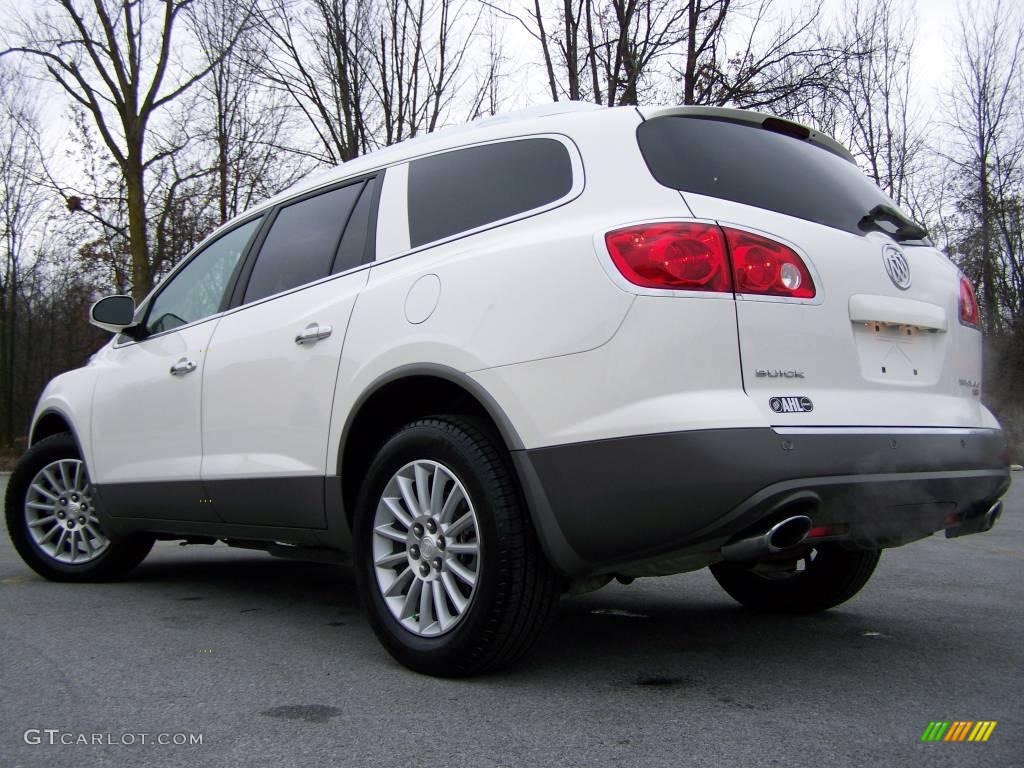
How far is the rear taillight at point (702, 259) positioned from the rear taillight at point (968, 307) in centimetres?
98

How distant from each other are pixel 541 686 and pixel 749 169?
1746mm

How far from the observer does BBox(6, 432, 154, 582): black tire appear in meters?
5.11

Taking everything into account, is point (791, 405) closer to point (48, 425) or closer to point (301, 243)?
point (301, 243)

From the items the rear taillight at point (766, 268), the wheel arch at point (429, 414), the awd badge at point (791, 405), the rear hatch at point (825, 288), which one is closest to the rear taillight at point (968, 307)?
the rear hatch at point (825, 288)

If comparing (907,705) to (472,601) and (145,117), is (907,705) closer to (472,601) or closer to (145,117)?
(472,601)

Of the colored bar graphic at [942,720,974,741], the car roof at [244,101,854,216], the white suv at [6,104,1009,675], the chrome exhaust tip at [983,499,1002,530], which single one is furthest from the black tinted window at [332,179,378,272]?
the colored bar graphic at [942,720,974,741]

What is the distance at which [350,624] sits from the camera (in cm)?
402

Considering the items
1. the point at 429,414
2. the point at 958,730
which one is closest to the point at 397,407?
the point at 429,414

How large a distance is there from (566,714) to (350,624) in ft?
5.17

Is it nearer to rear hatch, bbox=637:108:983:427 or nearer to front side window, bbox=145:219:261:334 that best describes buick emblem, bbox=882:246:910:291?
rear hatch, bbox=637:108:983:427

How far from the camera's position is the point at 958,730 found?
2.52 m

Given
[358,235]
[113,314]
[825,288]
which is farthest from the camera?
[113,314]

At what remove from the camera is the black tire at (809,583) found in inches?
154


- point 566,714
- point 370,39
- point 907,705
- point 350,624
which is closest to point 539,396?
point 566,714
